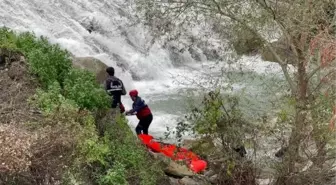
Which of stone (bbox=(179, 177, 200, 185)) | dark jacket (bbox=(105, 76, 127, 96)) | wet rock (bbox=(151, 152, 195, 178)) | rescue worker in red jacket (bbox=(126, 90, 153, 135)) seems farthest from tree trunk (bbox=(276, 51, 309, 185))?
dark jacket (bbox=(105, 76, 127, 96))

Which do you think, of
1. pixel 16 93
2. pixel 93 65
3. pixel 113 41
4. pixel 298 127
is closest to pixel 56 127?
pixel 16 93

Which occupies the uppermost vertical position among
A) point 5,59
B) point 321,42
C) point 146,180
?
point 321,42

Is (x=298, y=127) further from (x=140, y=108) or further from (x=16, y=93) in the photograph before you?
(x=16, y=93)

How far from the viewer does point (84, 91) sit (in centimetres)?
723

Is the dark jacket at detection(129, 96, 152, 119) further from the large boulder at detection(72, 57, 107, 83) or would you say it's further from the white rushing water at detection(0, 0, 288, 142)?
the white rushing water at detection(0, 0, 288, 142)

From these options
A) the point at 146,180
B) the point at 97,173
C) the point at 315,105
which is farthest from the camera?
the point at 315,105

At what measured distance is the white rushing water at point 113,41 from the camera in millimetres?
14484

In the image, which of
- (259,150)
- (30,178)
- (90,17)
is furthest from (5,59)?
(90,17)

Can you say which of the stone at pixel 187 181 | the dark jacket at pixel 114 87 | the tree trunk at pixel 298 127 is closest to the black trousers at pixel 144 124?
the dark jacket at pixel 114 87

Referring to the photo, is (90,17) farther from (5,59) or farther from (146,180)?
(146,180)

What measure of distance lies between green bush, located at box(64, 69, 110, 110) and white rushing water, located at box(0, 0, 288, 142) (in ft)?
16.1

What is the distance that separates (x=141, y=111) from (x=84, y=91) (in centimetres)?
270

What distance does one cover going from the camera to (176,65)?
18109 millimetres

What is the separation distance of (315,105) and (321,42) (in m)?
2.33
